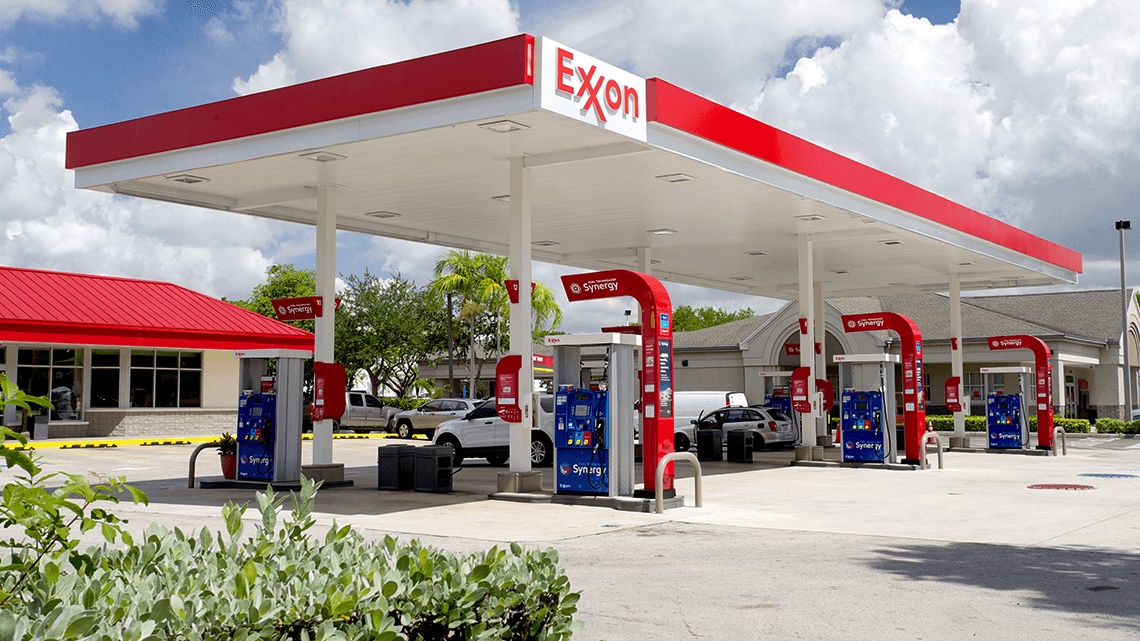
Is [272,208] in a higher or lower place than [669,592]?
higher

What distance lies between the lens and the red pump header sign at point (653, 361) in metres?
14.2

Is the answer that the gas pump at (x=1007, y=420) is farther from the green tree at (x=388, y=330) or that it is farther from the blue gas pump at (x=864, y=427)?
the green tree at (x=388, y=330)

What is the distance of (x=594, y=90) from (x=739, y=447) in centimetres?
1256

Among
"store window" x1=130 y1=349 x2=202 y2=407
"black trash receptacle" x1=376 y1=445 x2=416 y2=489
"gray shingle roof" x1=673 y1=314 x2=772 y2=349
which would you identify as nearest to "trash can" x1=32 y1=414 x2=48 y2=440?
"store window" x1=130 y1=349 x2=202 y2=407

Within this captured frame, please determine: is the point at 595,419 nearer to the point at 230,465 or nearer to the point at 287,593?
the point at 230,465

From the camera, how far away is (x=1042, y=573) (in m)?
9.00

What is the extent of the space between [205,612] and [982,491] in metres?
15.3

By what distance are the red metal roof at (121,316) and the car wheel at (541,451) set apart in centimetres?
1536

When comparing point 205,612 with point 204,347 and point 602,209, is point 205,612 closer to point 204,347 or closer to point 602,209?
point 602,209

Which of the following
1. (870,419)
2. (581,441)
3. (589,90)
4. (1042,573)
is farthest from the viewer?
(870,419)

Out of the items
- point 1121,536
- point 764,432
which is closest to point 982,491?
point 1121,536

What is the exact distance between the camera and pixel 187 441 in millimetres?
31516

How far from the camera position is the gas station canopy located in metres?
13.1

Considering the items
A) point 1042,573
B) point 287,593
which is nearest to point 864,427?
point 1042,573
